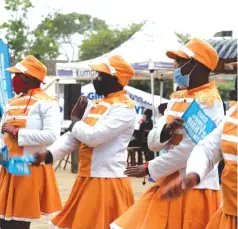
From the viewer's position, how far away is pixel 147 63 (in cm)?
1564

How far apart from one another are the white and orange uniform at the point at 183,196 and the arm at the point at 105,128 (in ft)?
2.65

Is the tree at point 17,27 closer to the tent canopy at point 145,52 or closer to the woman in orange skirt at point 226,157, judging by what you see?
the tent canopy at point 145,52

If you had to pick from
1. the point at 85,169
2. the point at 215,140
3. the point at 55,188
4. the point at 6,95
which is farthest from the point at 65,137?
the point at 6,95

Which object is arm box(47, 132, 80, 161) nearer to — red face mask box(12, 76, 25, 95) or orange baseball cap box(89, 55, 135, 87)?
orange baseball cap box(89, 55, 135, 87)

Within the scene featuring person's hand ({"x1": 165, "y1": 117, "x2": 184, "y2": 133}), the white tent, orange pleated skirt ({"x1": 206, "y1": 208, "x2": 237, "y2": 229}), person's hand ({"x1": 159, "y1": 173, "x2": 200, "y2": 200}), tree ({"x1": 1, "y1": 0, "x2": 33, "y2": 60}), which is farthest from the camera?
tree ({"x1": 1, "y1": 0, "x2": 33, "y2": 60})

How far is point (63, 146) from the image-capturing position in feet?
21.0

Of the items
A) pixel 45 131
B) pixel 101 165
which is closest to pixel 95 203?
pixel 101 165

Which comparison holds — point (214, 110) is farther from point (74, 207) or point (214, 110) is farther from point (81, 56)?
point (81, 56)

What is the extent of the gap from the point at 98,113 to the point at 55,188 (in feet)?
4.97

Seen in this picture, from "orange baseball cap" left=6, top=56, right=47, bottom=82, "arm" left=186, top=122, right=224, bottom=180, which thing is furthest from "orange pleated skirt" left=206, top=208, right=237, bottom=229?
"orange baseball cap" left=6, top=56, right=47, bottom=82

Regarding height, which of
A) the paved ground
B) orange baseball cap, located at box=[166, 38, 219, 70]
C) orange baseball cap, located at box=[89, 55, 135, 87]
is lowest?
the paved ground

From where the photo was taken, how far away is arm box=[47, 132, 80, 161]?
20.9ft

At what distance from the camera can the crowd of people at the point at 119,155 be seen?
13.9ft

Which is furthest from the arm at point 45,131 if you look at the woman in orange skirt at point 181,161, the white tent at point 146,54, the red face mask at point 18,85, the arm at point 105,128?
the white tent at point 146,54
